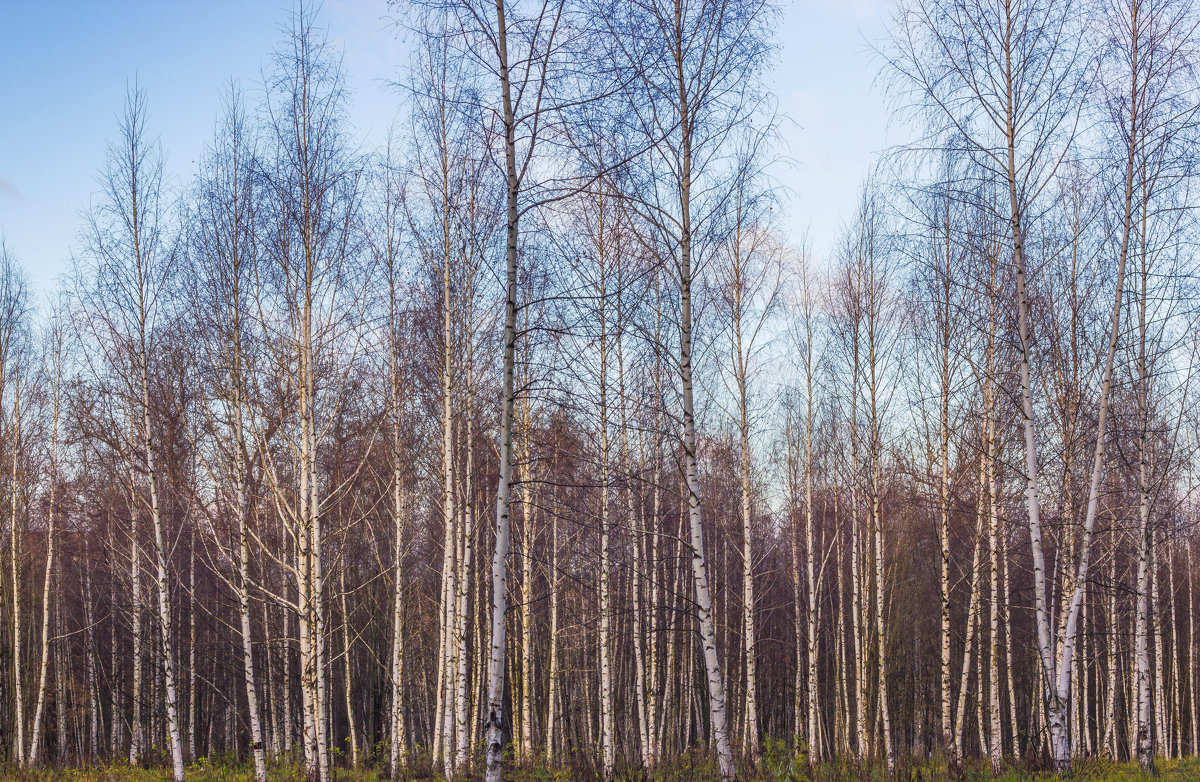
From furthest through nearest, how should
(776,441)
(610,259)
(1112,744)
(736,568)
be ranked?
(736,568)
(776,441)
(1112,744)
(610,259)

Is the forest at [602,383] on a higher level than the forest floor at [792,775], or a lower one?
higher

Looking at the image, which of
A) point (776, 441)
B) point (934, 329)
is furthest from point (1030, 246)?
point (776, 441)

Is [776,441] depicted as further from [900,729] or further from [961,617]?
[961,617]

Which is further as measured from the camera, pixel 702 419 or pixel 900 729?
pixel 900 729

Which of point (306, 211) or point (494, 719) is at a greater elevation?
point (306, 211)

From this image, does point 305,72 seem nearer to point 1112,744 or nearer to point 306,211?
point 306,211

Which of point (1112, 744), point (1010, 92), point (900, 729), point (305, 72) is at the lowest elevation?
point (900, 729)

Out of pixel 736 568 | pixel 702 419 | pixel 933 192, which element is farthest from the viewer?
pixel 736 568

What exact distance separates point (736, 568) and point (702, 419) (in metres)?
15.8

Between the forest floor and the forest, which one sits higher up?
the forest

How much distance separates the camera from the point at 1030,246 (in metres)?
12.6

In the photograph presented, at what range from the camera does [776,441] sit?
22609 millimetres

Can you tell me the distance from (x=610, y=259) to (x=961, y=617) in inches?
909

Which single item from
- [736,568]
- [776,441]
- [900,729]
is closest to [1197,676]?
[900,729]
